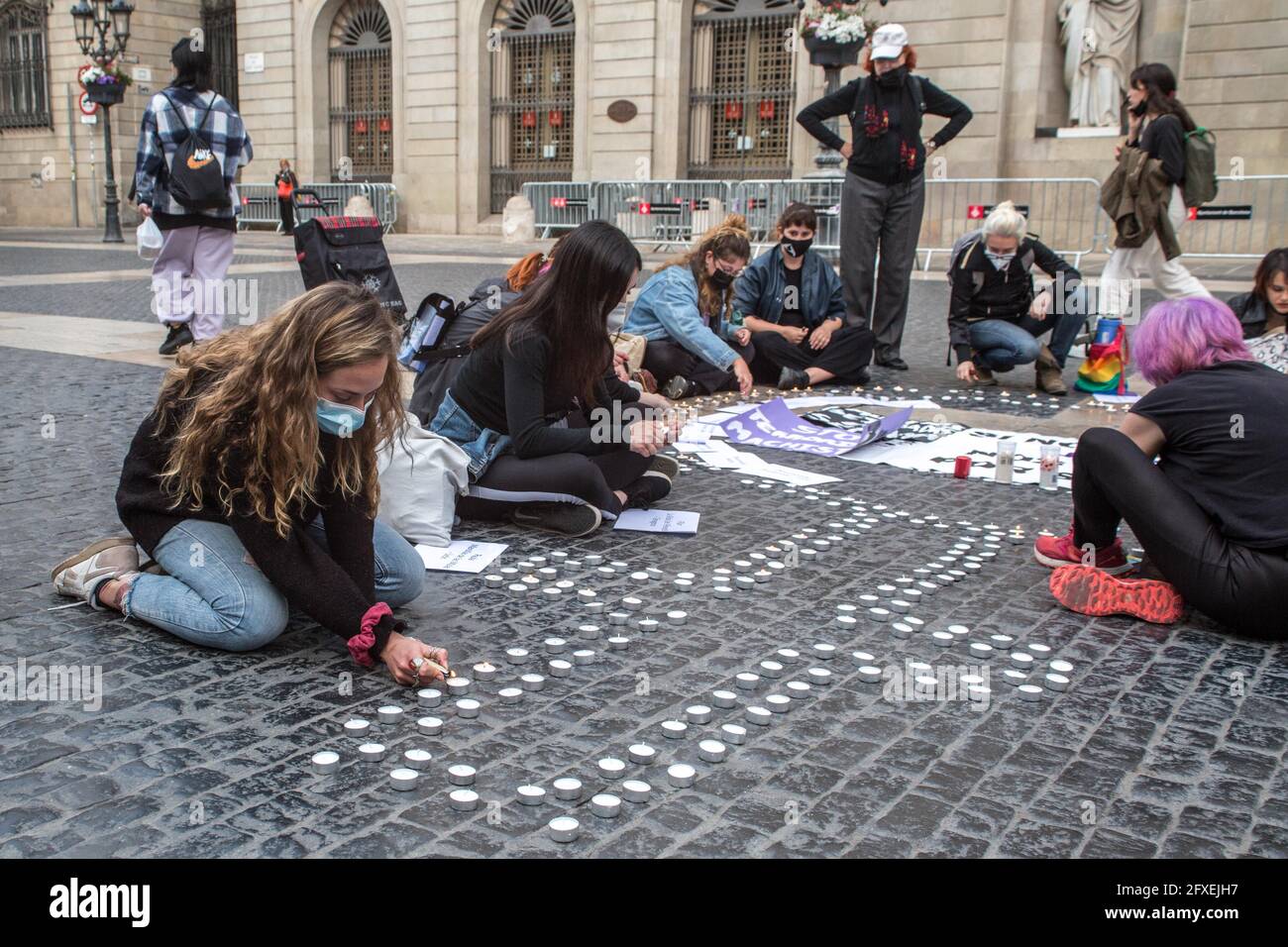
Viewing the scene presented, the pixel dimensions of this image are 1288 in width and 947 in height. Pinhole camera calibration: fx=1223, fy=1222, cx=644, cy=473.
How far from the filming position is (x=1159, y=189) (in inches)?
327

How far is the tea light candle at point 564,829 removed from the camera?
247 centimetres

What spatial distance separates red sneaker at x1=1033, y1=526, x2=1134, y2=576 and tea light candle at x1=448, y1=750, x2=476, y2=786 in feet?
8.00

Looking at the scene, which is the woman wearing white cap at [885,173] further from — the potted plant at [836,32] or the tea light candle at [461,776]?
the potted plant at [836,32]

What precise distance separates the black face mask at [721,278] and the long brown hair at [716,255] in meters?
0.03

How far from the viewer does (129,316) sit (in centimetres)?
1125

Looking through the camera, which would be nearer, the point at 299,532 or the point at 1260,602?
the point at 299,532

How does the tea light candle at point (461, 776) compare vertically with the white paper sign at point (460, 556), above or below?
below

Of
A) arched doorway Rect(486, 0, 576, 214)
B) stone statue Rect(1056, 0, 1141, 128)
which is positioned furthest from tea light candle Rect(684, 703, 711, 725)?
arched doorway Rect(486, 0, 576, 214)

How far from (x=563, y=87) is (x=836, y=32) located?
11.6 meters

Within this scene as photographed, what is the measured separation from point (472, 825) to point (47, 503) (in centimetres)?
317

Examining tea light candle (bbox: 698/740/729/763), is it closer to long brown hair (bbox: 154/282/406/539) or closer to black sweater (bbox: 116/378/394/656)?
black sweater (bbox: 116/378/394/656)

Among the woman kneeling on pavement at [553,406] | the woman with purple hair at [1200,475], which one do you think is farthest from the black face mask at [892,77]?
the woman with purple hair at [1200,475]

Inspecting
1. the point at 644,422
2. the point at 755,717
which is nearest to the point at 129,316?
the point at 644,422

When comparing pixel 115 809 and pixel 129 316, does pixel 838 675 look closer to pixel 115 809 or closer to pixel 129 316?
pixel 115 809
